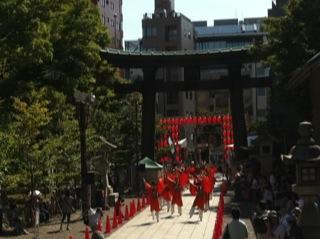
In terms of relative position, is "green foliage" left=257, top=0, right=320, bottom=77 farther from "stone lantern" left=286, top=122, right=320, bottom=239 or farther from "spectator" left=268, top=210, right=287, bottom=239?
"spectator" left=268, top=210, right=287, bottom=239

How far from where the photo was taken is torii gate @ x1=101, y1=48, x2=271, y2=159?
54750mm

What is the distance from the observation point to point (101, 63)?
149ft

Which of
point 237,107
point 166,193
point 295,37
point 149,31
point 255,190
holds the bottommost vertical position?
point 255,190

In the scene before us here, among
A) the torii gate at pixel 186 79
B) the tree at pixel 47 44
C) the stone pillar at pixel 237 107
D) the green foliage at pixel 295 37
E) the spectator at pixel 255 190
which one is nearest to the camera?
the tree at pixel 47 44

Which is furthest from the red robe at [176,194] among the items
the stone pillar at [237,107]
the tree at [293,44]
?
the stone pillar at [237,107]

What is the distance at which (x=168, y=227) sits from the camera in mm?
25625

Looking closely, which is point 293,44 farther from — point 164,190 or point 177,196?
point 177,196

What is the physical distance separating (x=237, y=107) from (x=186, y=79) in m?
4.98

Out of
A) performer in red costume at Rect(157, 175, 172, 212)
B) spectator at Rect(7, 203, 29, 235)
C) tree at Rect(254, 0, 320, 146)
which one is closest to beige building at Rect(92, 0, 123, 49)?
tree at Rect(254, 0, 320, 146)

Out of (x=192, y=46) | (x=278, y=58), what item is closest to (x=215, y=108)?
(x=192, y=46)

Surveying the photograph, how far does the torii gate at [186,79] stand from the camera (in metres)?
54.8

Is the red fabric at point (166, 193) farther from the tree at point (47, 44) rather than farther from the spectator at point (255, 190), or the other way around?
the tree at point (47, 44)

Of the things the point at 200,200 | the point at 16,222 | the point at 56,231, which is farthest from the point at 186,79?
the point at 16,222

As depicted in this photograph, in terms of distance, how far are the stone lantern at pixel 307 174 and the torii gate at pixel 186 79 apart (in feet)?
127
